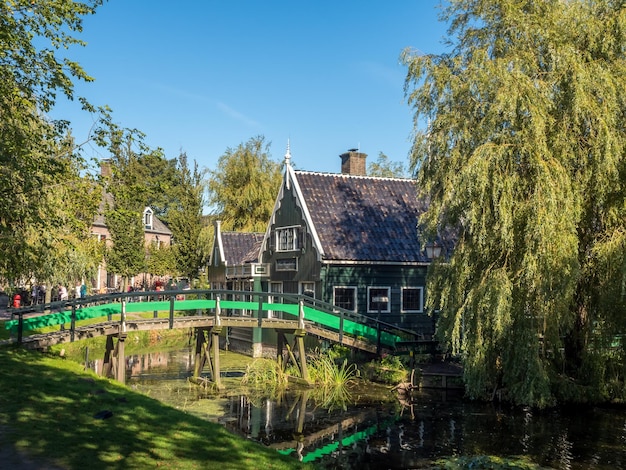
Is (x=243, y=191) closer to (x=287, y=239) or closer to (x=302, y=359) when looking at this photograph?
(x=287, y=239)

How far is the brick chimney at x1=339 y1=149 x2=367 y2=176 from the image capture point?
30523mm

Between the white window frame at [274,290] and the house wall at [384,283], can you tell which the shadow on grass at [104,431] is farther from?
the white window frame at [274,290]

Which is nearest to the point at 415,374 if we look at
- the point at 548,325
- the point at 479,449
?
the point at 548,325

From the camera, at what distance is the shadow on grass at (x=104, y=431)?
9.40 m

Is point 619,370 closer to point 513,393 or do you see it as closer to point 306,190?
point 513,393

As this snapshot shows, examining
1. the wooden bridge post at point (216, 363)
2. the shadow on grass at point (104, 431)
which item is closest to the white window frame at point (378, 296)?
the wooden bridge post at point (216, 363)

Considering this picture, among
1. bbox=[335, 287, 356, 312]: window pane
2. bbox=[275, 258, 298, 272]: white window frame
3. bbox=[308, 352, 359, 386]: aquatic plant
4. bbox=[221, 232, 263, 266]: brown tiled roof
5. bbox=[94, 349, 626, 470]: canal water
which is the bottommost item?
bbox=[94, 349, 626, 470]: canal water

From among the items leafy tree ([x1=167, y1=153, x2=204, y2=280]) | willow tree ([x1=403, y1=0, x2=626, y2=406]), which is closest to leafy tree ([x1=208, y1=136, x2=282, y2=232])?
leafy tree ([x1=167, y1=153, x2=204, y2=280])

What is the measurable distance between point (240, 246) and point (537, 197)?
67.9ft

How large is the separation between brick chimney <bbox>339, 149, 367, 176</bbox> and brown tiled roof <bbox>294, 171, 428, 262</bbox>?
199 cm

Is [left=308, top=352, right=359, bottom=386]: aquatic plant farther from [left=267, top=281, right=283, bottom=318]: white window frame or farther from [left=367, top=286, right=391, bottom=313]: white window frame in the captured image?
[left=267, top=281, right=283, bottom=318]: white window frame

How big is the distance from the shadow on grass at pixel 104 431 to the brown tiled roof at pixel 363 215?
12.3 m

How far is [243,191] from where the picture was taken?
4228 cm

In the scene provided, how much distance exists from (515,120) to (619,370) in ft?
25.6
